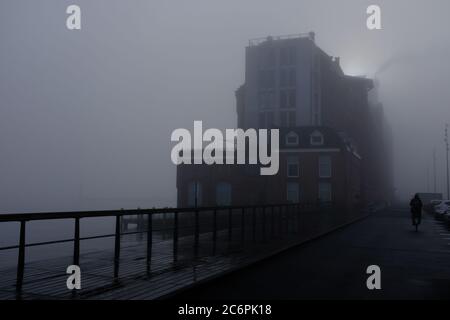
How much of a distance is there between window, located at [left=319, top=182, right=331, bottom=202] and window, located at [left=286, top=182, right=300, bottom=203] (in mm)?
2571

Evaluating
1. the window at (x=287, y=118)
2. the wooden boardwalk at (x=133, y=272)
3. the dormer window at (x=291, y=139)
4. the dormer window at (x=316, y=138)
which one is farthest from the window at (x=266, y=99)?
the wooden boardwalk at (x=133, y=272)

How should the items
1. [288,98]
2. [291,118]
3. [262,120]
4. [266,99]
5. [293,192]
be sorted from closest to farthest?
[293,192] < [291,118] < [288,98] < [262,120] < [266,99]

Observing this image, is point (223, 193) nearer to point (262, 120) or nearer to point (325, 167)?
point (325, 167)

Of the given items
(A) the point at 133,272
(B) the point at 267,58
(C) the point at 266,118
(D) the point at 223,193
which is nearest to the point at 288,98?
(C) the point at 266,118

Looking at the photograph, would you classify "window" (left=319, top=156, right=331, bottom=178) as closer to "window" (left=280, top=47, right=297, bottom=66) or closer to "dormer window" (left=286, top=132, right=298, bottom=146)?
"dormer window" (left=286, top=132, right=298, bottom=146)

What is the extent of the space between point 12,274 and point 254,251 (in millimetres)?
6542

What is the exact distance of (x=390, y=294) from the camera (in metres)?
7.51

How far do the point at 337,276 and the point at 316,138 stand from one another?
4224 centimetres

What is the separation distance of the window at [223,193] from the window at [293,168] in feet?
26.9

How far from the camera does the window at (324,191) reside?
49250mm

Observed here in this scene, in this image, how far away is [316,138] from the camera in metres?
50.4

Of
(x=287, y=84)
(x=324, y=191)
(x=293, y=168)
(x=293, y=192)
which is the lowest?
(x=293, y=192)
